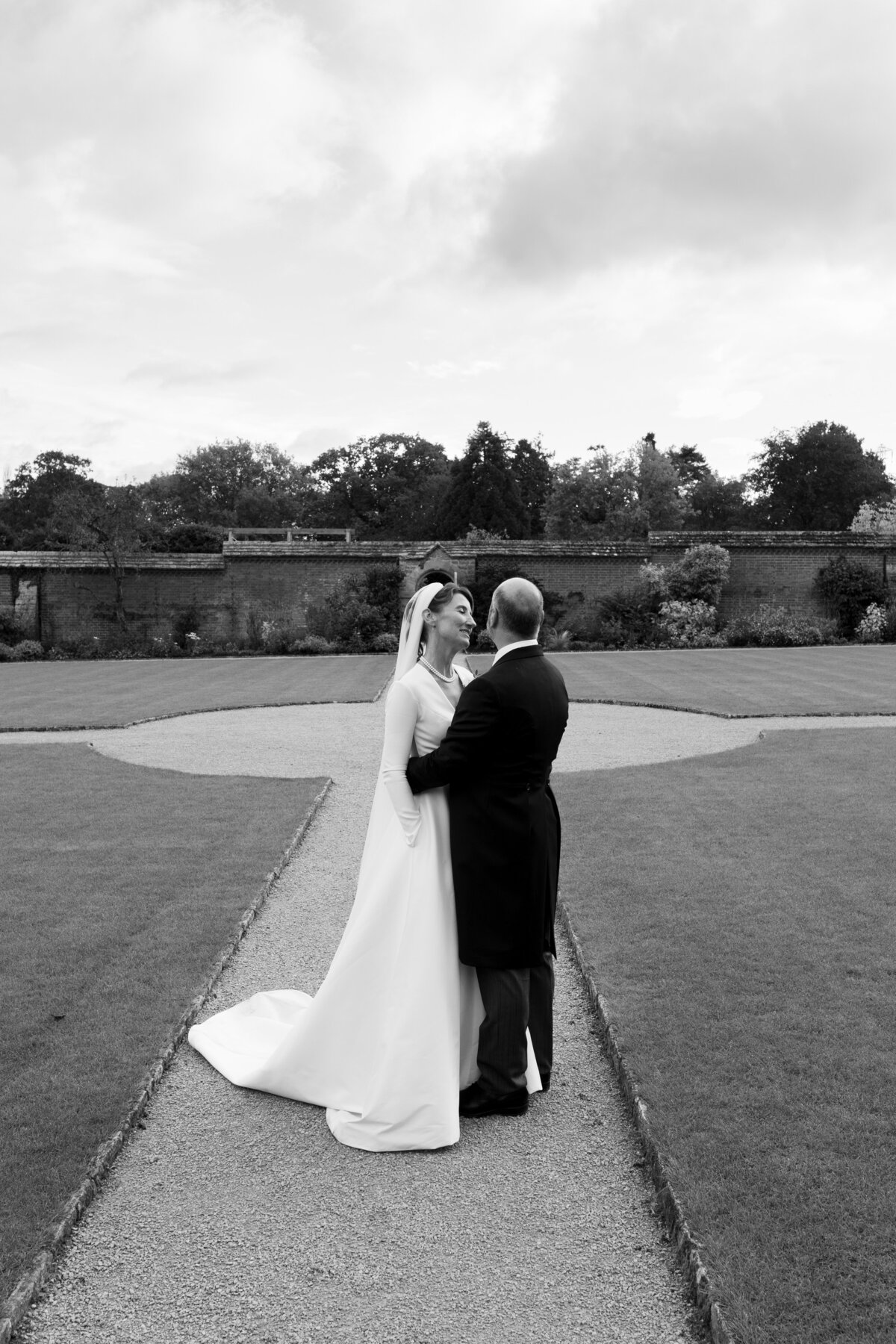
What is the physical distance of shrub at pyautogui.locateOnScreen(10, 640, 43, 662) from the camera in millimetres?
27148

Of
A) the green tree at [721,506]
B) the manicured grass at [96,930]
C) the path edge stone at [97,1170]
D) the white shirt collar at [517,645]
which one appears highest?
the green tree at [721,506]

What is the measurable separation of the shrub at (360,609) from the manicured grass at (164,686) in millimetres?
2193

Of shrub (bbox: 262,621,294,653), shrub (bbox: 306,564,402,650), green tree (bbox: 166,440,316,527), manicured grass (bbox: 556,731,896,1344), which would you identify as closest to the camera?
manicured grass (bbox: 556,731,896,1344)

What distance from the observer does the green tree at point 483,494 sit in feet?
184

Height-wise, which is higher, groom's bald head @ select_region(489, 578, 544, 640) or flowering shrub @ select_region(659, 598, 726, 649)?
groom's bald head @ select_region(489, 578, 544, 640)

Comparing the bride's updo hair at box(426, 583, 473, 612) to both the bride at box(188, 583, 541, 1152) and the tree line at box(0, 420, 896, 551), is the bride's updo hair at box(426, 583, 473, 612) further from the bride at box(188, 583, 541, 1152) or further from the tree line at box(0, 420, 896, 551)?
the tree line at box(0, 420, 896, 551)

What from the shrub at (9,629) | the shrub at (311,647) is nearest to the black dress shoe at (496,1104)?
the shrub at (311,647)

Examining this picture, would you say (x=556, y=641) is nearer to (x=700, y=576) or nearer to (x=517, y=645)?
(x=700, y=576)

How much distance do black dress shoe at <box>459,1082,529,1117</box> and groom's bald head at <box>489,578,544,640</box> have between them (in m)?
1.69

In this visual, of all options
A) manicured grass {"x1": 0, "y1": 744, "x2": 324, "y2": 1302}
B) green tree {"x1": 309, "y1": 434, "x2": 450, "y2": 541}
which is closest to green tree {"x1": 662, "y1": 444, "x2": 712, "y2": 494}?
green tree {"x1": 309, "y1": 434, "x2": 450, "y2": 541}

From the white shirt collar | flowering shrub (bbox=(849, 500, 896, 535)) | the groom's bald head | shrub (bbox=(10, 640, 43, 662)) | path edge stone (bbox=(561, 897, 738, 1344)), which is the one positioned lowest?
shrub (bbox=(10, 640, 43, 662))

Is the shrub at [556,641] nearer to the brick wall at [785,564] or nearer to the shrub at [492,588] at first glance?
the shrub at [492,588]

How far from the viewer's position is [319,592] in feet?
97.9

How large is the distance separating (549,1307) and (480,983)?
125 centimetres
